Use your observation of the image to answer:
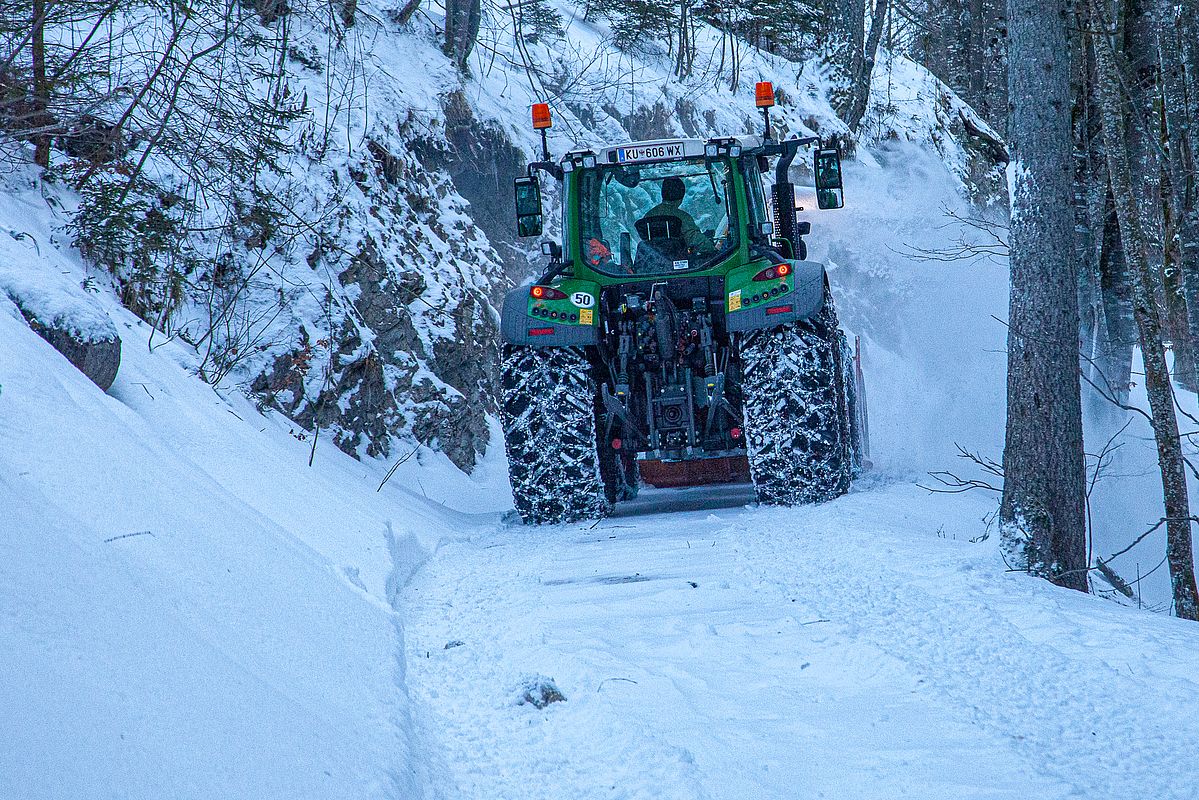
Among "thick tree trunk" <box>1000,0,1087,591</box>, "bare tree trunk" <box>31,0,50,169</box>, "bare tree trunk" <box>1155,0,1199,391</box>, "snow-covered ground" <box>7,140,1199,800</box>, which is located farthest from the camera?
"bare tree trunk" <box>1155,0,1199,391</box>

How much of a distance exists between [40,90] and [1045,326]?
209 inches

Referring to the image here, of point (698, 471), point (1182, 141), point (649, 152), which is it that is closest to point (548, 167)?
point (649, 152)

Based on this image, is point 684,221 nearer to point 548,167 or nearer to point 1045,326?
point 548,167

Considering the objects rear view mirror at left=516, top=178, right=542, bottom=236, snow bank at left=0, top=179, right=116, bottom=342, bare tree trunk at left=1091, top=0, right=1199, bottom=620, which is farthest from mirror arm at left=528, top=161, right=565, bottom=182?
bare tree trunk at left=1091, top=0, right=1199, bottom=620

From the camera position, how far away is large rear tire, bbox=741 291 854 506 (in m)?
6.37

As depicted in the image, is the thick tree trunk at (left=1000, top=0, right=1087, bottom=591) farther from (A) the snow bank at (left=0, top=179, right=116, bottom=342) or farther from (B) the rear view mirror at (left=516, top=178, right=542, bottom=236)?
(A) the snow bank at (left=0, top=179, right=116, bottom=342)

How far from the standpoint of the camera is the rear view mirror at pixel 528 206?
6.96 metres

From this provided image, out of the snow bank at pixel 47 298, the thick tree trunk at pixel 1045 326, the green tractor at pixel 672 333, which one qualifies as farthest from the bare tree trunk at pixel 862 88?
the snow bank at pixel 47 298

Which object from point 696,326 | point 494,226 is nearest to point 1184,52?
point 696,326

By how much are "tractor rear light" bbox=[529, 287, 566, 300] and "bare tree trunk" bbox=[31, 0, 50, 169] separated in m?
2.95

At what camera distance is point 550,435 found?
21.4ft

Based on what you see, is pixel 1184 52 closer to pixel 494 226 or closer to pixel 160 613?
pixel 494 226

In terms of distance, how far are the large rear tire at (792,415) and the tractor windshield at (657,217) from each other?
2.99 feet

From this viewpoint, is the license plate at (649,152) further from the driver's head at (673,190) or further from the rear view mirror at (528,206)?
the rear view mirror at (528,206)
